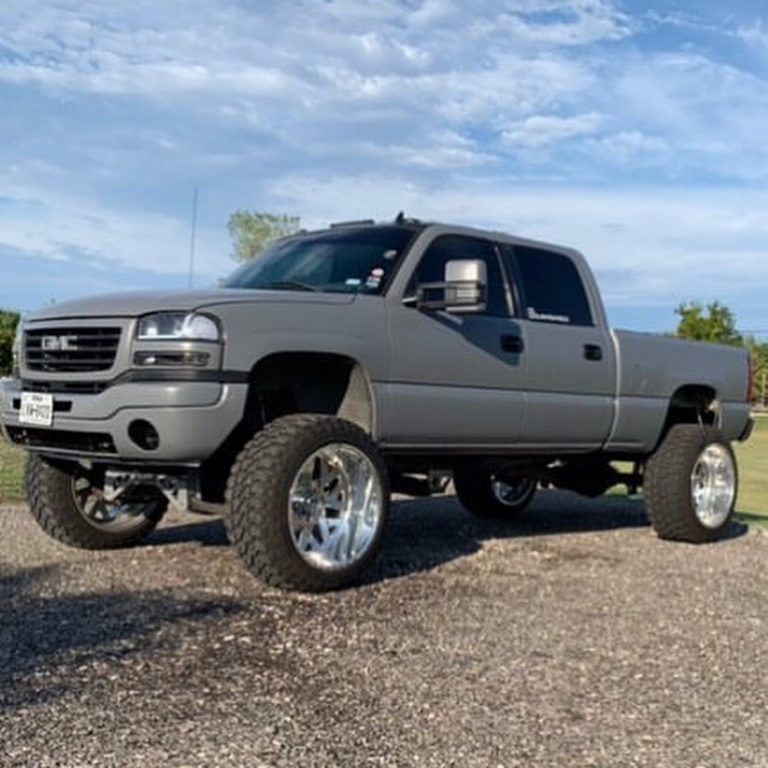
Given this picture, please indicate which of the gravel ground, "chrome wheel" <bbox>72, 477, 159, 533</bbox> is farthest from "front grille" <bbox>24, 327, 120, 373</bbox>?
the gravel ground

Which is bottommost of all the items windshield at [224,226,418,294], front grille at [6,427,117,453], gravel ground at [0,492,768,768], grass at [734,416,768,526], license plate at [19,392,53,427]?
grass at [734,416,768,526]

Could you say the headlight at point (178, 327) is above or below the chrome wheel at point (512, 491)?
above

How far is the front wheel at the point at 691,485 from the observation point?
25.8 ft

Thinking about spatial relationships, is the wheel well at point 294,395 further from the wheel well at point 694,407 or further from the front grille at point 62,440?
the wheel well at point 694,407

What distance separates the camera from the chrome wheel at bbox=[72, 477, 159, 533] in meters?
6.70

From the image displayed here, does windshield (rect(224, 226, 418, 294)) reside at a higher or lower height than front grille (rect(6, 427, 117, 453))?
higher

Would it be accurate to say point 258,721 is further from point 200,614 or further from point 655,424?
point 655,424

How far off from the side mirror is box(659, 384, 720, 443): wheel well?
2918 millimetres

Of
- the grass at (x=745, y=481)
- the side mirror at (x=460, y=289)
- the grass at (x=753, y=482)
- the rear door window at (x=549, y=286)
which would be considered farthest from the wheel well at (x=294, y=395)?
the grass at (x=753, y=482)

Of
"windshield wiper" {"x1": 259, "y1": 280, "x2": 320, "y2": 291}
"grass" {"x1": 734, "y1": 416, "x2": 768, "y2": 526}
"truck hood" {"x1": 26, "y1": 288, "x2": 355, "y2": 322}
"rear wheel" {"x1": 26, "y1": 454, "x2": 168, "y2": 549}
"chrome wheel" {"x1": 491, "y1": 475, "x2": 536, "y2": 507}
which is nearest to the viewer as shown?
"truck hood" {"x1": 26, "y1": 288, "x2": 355, "y2": 322}

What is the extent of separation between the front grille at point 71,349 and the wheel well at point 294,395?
2.41ft

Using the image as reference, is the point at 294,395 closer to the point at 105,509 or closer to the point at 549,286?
the point at 105,509

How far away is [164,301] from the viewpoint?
545 centimetres

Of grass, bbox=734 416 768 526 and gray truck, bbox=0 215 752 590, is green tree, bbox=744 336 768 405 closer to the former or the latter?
grass, bbox=734 416 768 526
